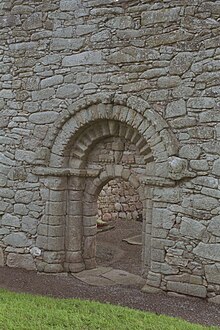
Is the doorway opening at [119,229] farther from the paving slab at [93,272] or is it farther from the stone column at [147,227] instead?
the stone column at [147,227]

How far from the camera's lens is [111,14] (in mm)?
7012

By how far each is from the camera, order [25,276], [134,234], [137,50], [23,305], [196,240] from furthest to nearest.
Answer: [134,234] → [25,276] → [137,50] → [196,240] → [23,305]

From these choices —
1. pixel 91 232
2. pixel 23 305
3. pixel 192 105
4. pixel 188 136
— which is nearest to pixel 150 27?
pixel 192 105

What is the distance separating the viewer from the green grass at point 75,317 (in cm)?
477

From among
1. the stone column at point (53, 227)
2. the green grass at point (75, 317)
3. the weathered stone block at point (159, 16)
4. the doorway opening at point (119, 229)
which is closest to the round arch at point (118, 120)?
the stone column at point (53, 227)

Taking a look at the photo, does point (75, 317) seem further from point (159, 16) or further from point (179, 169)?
point (159, 16)

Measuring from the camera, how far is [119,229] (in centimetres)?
1209

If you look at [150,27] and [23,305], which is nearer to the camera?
[23,305]

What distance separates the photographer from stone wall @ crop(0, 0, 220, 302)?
6.31m

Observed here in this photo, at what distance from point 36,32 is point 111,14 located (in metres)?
1.53

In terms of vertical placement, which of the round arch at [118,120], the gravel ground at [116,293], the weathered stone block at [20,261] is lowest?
the gravel ground at [116,293]

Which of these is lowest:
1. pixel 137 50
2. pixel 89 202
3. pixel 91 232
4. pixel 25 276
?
pixel 25 276

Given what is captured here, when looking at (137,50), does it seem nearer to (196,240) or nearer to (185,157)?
(185,157)

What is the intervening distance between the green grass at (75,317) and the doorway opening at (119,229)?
2580mm
